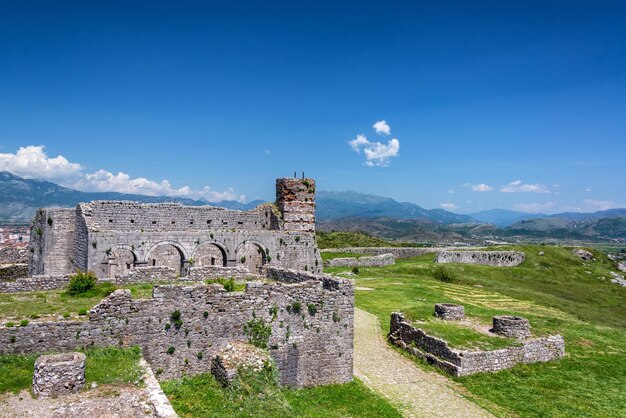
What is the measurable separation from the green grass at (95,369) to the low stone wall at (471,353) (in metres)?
13.1

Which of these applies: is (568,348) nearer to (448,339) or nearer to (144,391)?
(448,339)

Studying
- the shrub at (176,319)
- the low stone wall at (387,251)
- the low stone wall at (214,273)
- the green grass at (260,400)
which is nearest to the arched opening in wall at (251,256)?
the low stone wall at (214,273)

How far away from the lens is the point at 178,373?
1323 cm

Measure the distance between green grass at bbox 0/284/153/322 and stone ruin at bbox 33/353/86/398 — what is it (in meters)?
2.70

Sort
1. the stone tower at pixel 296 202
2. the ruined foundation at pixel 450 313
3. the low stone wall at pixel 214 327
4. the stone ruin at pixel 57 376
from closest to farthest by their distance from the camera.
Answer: the stone ruin at pixel 57 376
the low stone wall at pixel 214 327
the ruined foundation at pixel 450 313
the stone tower at pixel 296 202

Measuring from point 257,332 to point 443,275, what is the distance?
41.0 metres

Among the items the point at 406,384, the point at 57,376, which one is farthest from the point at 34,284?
the point at 406,384

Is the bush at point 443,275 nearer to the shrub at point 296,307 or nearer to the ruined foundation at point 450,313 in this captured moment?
the ruined foundation at point 450,313

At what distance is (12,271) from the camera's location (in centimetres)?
2752

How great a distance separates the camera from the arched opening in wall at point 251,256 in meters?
26.0

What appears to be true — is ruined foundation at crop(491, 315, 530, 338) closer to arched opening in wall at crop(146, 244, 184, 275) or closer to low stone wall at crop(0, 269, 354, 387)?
low stone wall at crop(0, 269, 354, 387)

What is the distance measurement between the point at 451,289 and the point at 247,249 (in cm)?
2463

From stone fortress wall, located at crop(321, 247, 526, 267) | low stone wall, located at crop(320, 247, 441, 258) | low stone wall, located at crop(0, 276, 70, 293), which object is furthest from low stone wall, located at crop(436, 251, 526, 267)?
low stone wall, located at crop(0, 276, 70, 293)

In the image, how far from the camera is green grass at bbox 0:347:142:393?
10.3 m
